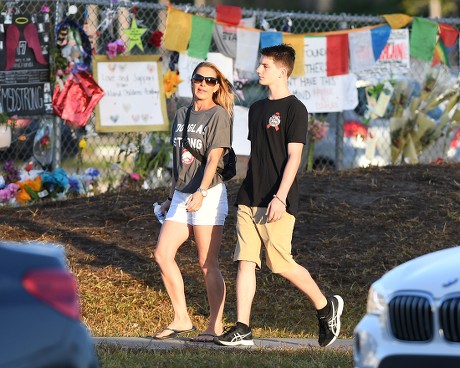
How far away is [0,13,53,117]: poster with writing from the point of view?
42.7 feet

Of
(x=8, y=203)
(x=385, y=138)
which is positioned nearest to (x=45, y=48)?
(x=8, y=203)

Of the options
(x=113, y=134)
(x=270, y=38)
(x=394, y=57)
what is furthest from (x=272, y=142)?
(x=394, y=57)

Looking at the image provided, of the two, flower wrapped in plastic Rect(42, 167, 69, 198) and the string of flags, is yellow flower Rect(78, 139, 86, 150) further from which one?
the string of flags

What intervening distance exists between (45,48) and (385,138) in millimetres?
4774

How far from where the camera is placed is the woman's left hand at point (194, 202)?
7.86m

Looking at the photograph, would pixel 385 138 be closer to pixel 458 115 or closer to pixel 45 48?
pixel 458 115

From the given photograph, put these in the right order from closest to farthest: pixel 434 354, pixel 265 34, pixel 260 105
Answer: pixel 434 354 → pixel 260 105 → pixel 265 34

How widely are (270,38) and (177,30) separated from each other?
124cm

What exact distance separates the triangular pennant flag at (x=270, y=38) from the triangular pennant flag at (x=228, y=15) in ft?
1.23

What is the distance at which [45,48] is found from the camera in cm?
1319

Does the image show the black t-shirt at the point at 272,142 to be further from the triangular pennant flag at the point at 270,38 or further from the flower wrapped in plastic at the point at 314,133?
the flower wrapped in plastic at the point at 314,133

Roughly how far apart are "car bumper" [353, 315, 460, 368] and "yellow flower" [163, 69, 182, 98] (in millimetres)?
8272

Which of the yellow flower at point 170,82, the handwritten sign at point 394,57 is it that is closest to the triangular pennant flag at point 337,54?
the handwritten sign at point 394,57

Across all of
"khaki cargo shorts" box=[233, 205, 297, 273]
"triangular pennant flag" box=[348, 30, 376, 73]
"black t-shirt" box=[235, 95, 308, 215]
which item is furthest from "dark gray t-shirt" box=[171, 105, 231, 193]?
"triangular pennant flag" box=[348, 30, 376, 73]
